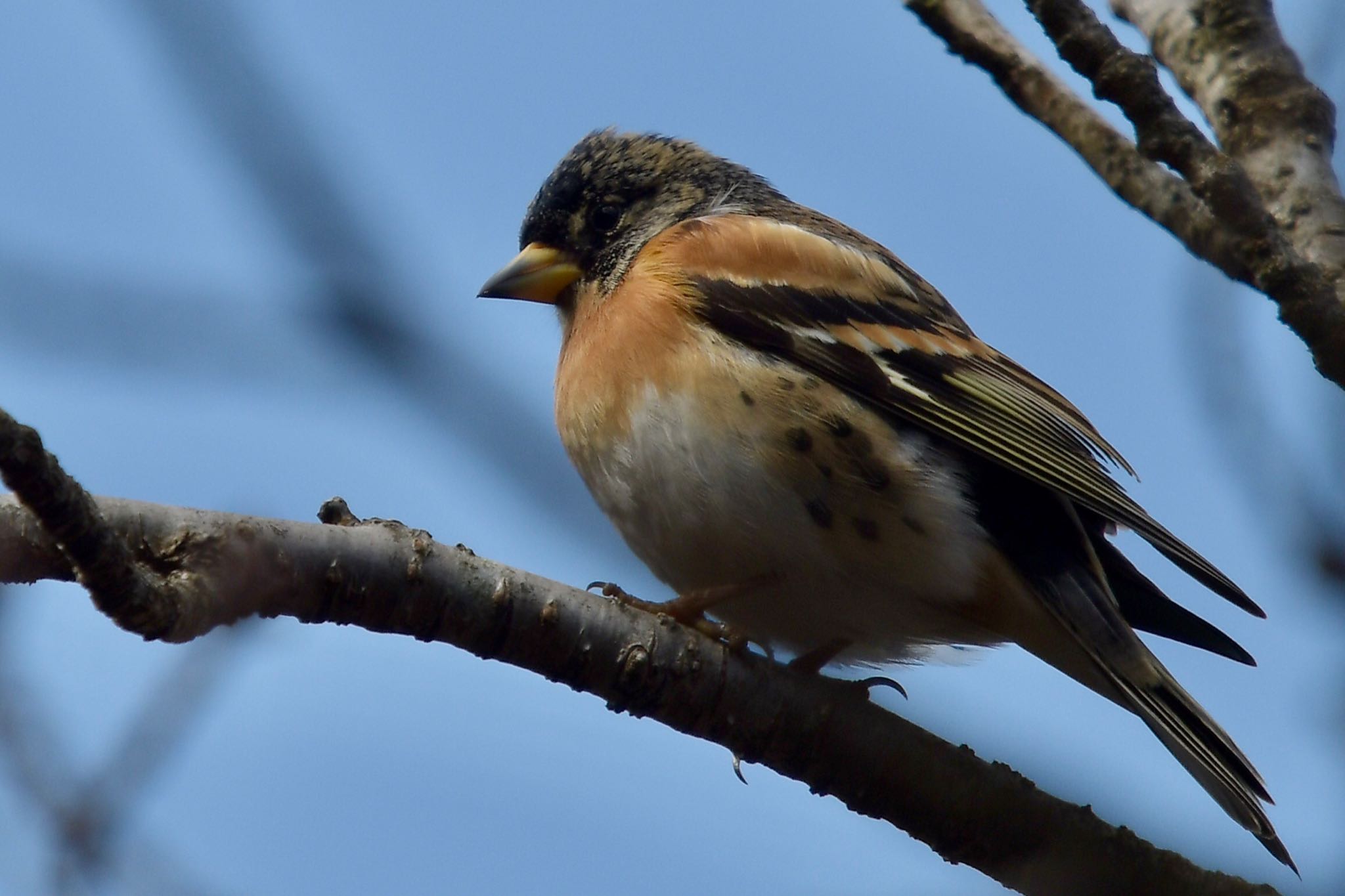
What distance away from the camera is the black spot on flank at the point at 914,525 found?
3.65 metres

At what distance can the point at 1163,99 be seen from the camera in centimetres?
262

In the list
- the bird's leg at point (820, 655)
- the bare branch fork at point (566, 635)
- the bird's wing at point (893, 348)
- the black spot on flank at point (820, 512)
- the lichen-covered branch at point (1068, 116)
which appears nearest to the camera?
the bare branch fork at point (566, 635)

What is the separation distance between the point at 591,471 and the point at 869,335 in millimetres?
918

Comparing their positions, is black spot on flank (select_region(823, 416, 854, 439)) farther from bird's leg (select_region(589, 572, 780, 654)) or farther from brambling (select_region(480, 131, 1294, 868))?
bird's leg (select_region(589, 572, 780, 654))

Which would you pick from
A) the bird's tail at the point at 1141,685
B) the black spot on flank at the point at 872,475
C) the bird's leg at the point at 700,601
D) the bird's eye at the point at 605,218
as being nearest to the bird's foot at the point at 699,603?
the bird's leg at the point at 700,601

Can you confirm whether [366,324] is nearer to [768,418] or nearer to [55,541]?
[55,541]

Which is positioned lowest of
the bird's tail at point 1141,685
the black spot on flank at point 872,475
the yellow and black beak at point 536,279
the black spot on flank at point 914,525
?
the bird's tail at point 1141,685

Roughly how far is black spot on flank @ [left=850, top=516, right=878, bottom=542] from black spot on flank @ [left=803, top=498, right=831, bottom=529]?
0.06 m

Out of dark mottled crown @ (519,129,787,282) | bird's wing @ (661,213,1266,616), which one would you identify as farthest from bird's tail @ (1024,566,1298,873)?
dark mottled crown @ (519,129,787,282)

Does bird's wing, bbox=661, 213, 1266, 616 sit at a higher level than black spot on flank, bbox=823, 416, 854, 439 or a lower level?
higher

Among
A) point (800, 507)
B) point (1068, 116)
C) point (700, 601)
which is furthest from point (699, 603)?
point (1068, 116)

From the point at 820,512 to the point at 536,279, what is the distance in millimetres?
1632

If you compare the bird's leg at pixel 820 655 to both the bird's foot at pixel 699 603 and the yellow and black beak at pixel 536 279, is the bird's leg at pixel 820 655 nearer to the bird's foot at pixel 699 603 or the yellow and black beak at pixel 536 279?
the bird's foot at pixel 699 603

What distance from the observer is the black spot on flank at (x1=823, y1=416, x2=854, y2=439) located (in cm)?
372
